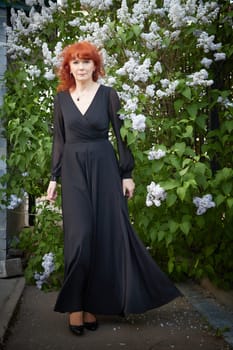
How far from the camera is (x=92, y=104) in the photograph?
3.78 metres

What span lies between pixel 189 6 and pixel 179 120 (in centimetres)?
89

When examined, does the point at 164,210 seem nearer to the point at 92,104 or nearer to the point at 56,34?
the point at 92,104

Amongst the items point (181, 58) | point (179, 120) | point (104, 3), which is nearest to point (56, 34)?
point (104, 3)

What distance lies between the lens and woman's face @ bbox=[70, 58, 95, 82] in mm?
3768

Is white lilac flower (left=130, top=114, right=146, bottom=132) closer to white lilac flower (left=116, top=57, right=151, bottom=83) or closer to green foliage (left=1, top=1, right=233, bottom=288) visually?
green foliage (left=1, top=1, right=233, bottom=288)

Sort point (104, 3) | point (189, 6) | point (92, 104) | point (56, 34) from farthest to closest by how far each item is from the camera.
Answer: point (56, 34)
point (104, 3)
point (189, 6)
point (92, 104)

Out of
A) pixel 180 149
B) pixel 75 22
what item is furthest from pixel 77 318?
pixel 75 22

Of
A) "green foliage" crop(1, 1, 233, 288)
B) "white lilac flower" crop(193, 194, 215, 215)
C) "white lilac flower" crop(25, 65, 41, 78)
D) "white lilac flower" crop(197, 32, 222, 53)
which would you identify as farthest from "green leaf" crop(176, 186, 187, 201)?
"white lilac flower" crop(25, 65, 41, 78)

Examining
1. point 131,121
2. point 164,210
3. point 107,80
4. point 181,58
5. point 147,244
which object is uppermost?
point 181,58

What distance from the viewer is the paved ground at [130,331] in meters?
3.53

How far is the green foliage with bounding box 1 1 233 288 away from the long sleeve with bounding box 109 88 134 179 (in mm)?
61

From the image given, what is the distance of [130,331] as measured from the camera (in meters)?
3.84

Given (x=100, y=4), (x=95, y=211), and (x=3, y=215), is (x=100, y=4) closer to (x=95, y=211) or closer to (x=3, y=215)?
(x=95, y=211)

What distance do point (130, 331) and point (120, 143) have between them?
1328 millimetres
